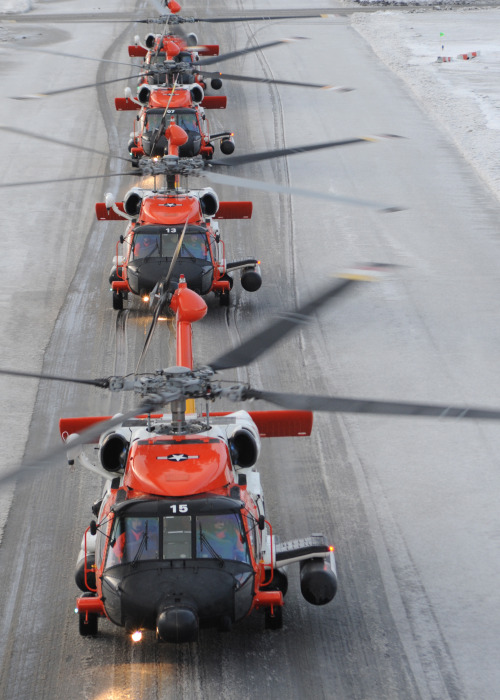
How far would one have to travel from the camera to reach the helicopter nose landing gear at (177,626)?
9922 millimetres

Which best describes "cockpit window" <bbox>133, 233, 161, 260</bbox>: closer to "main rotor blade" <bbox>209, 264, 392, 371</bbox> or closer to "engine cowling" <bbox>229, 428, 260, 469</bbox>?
"engine cowling" <bbox>229, 428, 260, 469</bbox>

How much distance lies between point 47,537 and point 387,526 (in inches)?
167

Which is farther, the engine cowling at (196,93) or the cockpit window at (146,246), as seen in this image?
the engine cowling at (196,93)

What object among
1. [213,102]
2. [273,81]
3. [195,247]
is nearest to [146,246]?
[195,247]

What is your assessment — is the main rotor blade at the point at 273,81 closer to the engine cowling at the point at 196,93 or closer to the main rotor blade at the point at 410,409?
the engine cowling at the point at 196,93

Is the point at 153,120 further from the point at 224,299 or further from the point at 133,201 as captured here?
the point at 224,299

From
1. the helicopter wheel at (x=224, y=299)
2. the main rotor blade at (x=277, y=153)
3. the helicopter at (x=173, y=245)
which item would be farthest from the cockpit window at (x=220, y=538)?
the helicopter wheel at (x=224, y=299)

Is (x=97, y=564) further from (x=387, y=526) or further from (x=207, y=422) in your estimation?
(x=387, y=526)

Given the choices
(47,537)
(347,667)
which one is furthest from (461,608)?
(47,537)

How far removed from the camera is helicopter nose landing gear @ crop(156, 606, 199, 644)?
32.6 feet

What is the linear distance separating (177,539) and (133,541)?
1.47 ft

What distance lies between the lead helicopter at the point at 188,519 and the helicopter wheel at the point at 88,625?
1 cm

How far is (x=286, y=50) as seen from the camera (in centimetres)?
4216

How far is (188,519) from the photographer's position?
10.8 metres
